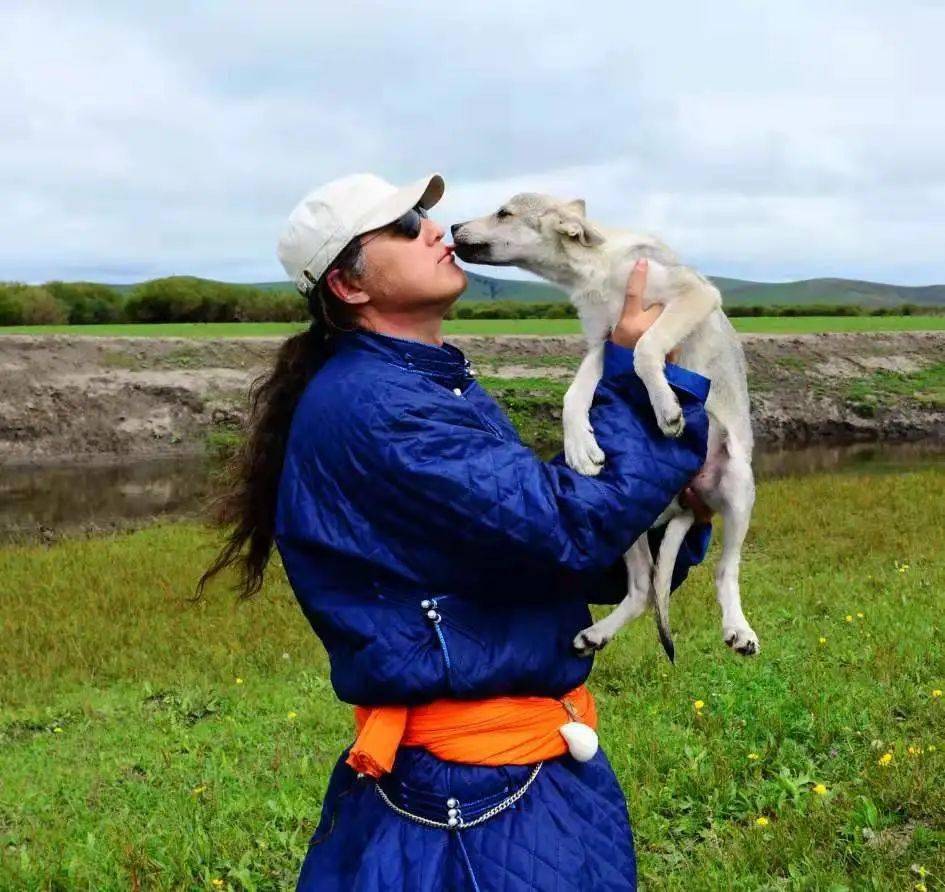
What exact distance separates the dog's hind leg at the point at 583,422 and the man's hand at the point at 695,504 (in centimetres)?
41

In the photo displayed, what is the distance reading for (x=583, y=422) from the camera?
2.61 meters

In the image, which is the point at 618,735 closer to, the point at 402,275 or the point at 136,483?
the point at 402,275

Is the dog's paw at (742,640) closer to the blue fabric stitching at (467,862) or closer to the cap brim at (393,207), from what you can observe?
the blue fabric stitching at (467,862)

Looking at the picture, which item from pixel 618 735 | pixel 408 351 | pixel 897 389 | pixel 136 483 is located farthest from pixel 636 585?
pixel 897 389

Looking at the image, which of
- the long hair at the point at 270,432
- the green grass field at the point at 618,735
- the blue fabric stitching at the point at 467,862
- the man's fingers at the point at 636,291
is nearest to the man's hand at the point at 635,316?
the man's fingers at the point at 636,291

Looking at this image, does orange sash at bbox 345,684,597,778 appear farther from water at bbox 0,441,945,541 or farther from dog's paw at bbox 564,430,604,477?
water at bbox 0,441,945,541

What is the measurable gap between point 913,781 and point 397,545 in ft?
10.8

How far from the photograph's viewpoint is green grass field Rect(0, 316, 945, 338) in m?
31.9

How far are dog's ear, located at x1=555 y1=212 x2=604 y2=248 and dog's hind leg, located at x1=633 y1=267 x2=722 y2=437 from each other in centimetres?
29

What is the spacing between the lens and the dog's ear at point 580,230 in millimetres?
3125

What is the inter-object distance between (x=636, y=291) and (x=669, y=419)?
1.69ft

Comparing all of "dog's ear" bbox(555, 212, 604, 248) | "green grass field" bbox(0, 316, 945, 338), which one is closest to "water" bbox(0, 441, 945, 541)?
"green grass field" bbox(0, 316, 945, 338)

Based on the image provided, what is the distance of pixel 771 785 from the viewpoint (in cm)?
477

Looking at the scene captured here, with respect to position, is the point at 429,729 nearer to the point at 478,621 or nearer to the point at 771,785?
the point at 478,621
